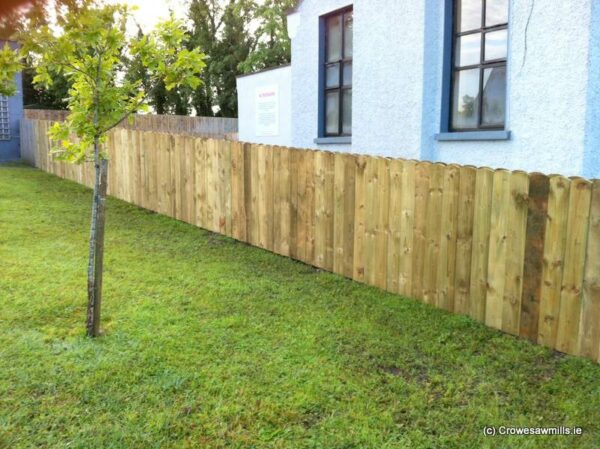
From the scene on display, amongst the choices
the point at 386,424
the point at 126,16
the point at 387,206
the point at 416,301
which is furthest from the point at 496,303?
the point at 126,16

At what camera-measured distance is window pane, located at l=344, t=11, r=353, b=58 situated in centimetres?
887

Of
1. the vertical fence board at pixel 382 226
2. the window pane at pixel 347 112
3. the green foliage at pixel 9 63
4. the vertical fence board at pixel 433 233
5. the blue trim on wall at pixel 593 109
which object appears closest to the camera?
the green foliage at pixel 9 63

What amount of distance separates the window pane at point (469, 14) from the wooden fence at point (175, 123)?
642 inches

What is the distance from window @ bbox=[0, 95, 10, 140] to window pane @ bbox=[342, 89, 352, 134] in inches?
643

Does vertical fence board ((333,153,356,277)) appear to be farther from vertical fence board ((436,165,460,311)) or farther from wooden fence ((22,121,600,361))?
vertical fence board ((436,165,460,311))

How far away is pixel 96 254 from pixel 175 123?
22.9 m

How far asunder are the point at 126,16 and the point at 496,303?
3.56m

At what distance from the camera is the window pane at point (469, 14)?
667 centimetres

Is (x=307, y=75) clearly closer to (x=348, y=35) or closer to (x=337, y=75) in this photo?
(x=337, y=75)

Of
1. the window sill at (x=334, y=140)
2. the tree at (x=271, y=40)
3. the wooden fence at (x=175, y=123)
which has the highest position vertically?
the tree at (x=271, y=40)

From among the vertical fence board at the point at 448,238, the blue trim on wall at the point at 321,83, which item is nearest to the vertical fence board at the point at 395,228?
the vertical fence board at the point at 448,238

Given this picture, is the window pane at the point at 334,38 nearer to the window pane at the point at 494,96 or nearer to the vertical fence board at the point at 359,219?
the window pane at the point at 494,96

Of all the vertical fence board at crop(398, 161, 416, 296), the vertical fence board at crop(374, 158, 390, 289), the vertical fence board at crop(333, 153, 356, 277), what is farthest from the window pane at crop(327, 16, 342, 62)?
the vertical fence board at crop(398, 161, 416, 296)

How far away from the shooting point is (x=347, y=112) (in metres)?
9.05
